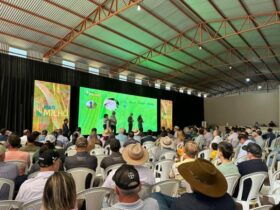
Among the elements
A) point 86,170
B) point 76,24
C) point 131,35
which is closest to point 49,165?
point 86,170

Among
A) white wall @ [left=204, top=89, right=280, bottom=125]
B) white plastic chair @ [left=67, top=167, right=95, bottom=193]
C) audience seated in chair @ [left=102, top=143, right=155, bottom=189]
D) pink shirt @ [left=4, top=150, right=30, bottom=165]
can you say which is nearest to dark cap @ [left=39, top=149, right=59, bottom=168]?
audience seated in chair @ [left=102, top=143, right=155, bottom=189]

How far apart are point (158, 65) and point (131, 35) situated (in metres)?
5.13

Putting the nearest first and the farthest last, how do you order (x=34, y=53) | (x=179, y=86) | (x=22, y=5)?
(x=22, y=5) < (x=34, y=53) < (x=179, y=86)

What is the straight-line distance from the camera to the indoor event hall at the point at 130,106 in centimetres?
225

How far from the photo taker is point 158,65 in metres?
18.1

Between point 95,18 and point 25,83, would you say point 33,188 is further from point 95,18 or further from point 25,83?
point 25,83

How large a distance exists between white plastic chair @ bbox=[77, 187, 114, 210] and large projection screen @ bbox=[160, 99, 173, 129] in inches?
684

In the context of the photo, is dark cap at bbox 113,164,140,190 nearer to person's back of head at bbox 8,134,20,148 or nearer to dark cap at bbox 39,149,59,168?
dark cap at bbox 39,149,59,168

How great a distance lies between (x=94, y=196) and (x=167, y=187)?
32.4 inches

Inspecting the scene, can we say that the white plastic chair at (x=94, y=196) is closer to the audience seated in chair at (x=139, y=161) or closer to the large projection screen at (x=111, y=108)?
the audience seated in chair at (x=139, y=161)

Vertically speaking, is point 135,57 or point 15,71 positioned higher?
point 135,57

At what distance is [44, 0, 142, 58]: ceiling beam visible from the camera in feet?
33.8

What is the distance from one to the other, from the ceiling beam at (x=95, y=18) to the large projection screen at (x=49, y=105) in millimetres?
1840

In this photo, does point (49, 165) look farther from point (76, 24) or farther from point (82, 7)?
point (76, 24)
